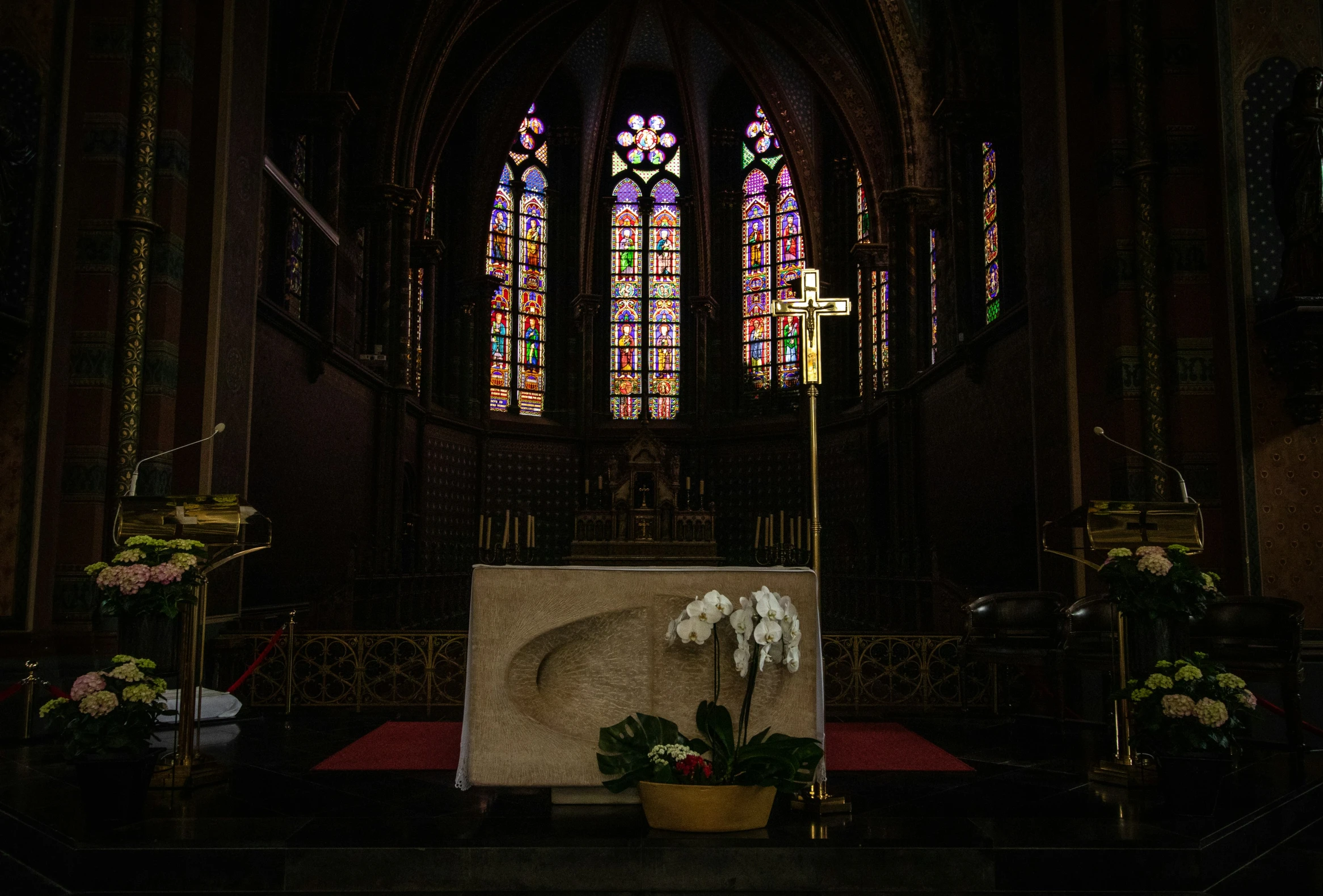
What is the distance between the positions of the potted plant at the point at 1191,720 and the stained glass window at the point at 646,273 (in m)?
18.0

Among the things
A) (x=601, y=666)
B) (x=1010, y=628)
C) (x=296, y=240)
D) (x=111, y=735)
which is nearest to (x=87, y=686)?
(x=111, y=735)

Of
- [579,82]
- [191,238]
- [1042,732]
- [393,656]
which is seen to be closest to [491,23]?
[579,82]

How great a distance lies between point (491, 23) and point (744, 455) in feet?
31.2

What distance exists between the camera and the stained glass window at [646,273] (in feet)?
75.5

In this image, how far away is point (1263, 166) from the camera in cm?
793

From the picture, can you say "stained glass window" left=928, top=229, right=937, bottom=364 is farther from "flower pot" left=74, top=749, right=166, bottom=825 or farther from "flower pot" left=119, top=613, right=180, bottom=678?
"flower pot" left=74, top=749, right=166, bottom=825

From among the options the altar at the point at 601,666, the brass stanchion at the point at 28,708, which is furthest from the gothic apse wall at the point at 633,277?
the altar at the point at 601,666

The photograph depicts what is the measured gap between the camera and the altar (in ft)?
16.5

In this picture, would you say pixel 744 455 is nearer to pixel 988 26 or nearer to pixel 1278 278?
pixel 988 26

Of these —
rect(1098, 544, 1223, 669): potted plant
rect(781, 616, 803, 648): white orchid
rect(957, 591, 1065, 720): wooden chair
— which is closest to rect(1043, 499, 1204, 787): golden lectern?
rect(1098, 544, 1223, 669): potted plant

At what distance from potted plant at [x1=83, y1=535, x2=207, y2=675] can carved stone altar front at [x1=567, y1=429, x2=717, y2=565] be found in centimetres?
1033

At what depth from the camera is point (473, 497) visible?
68.8 feet

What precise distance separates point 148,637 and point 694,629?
279 cm

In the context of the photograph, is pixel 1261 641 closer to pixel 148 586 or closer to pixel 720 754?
pixel 720 754
